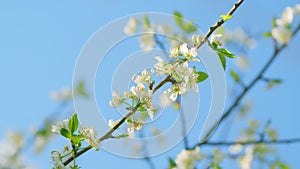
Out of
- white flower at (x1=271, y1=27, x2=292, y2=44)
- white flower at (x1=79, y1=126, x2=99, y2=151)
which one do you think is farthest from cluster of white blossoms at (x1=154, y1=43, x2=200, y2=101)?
white flower at (x1=271, y1=27, x2=292, y2=44)

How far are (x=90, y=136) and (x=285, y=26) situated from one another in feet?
4.74

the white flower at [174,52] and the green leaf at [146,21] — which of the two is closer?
the white flower at [174,52]

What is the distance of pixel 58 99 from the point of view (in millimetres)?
3680

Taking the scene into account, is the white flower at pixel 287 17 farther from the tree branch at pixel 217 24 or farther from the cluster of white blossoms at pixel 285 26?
the tree branch at pixel 217 24

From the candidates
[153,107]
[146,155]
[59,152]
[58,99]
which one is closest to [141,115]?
[153,107]

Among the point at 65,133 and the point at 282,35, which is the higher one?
the point at 282,35

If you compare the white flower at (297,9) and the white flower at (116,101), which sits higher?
the white flower at (297,9)

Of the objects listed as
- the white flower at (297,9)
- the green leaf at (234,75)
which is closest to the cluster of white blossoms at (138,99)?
the green leaf at (234,75)

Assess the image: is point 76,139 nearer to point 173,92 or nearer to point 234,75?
point 173,92

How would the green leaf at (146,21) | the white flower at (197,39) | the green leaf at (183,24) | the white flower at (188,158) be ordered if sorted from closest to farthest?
the white flower at (197,39)
the green leaf at (183,24)
the white flower at (188,158)
the green leaf at (146,21)

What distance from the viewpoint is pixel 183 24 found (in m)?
1.47

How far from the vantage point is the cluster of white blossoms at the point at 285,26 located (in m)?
1.99

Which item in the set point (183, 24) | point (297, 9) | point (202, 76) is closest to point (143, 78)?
point (202, 76)

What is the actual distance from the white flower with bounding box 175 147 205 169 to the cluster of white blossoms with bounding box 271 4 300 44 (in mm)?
574
